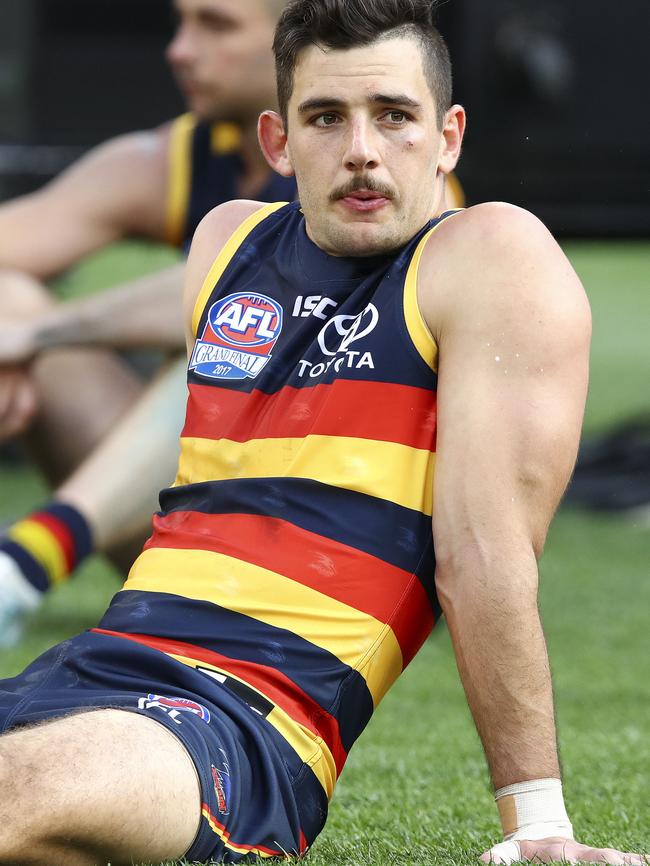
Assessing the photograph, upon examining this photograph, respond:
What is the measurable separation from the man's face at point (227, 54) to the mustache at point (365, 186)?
178cm

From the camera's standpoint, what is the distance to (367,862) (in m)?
1.75

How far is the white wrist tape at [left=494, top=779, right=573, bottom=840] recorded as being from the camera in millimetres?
1668

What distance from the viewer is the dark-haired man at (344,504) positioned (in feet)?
5.51

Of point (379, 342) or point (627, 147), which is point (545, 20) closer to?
point (627, 147)

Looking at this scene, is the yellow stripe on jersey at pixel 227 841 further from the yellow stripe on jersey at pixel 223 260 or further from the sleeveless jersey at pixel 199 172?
the sleeveless jersey at pixel 199 172

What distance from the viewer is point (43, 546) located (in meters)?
3.22

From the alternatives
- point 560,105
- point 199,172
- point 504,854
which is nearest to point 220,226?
point 504,854

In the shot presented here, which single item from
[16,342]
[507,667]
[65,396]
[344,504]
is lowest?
[65,396]

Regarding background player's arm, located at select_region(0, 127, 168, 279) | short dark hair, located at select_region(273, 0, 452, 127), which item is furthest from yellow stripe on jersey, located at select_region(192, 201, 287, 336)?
background player's arm, located at select_region(0, 127, 168, 279)

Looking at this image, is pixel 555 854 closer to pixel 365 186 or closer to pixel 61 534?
pixel 365 186

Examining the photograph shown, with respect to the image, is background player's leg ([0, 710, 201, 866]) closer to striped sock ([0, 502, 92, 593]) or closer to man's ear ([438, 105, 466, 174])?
man's ear ([438, 105, 466, 174])

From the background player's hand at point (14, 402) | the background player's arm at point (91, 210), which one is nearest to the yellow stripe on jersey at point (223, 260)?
the background player's hand at point (14, 402)

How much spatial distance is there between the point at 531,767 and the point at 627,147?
6.24 metres

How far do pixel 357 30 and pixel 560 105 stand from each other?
19.6 ft
